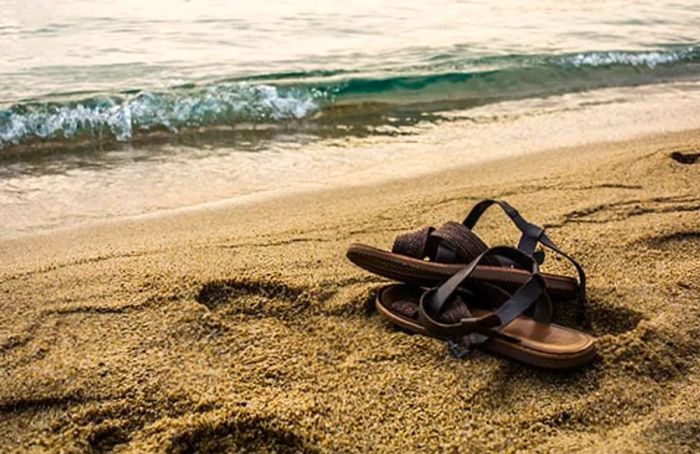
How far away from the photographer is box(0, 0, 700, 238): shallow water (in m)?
4.54

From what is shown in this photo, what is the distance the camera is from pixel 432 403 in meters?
1.89

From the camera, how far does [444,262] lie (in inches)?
91.6

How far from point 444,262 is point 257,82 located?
4.53 meters

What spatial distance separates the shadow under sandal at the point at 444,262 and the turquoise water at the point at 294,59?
11.8 feet

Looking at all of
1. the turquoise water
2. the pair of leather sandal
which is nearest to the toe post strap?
the pair of leather sandal

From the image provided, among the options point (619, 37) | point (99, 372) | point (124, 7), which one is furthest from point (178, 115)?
point (619, 37)

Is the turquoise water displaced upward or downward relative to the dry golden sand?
upward

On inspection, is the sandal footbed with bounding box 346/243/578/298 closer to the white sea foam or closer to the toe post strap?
the toe post strap

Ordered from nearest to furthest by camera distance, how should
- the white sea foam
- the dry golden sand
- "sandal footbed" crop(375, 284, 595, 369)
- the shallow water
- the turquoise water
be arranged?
1. the dry golden sand
2. "sandal footbed" crop(375, 284, 595, 369)
3. the shallow water
4. the white sea foam
5. the turquoise water

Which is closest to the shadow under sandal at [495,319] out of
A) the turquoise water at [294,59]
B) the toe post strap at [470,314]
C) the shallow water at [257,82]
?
the toe post strap at [470,314]

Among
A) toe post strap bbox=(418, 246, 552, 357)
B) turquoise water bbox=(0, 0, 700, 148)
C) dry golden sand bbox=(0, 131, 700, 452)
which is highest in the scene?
turquoise water bbox=(0, 0, 700, 148)

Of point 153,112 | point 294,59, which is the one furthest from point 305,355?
point 294,59

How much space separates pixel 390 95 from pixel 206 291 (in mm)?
4538

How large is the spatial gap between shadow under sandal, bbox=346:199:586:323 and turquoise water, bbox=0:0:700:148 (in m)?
3.60
